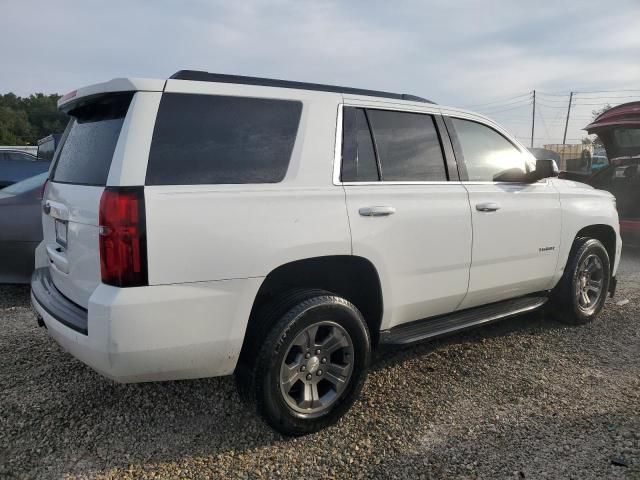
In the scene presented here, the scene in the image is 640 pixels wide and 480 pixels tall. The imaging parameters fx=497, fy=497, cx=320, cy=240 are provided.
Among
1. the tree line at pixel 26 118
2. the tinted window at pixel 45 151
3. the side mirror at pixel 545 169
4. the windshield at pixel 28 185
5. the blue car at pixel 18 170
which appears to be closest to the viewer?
the side mirror at pixel 545 169

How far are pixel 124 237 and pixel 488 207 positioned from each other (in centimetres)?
242

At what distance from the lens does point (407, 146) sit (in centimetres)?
325

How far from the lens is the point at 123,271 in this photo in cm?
215

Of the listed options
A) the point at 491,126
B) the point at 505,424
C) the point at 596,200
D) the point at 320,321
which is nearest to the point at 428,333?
the point at 505,424

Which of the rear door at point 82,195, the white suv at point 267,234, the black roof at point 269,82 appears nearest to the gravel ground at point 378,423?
the white suv at point 267,234

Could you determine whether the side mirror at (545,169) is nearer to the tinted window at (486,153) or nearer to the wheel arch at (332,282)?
the tinted window at (486,153)

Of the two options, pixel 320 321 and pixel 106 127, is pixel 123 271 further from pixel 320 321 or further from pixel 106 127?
pixel 320 321

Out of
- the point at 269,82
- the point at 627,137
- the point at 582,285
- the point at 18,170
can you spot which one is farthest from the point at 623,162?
the point at 18,170

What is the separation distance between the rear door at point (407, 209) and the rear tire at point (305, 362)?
0.34 m

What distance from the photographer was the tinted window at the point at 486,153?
3.61m

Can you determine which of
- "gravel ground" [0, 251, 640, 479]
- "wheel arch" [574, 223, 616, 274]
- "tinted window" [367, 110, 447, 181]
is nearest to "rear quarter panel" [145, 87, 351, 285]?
"tinted window" [367, 110, 447, 181]

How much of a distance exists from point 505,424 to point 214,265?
1898 millimetres

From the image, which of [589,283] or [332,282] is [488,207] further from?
[589,283]

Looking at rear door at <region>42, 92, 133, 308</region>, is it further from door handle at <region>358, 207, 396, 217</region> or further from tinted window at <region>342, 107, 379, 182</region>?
door handle at <region>358, 207, 396, 217</region>
